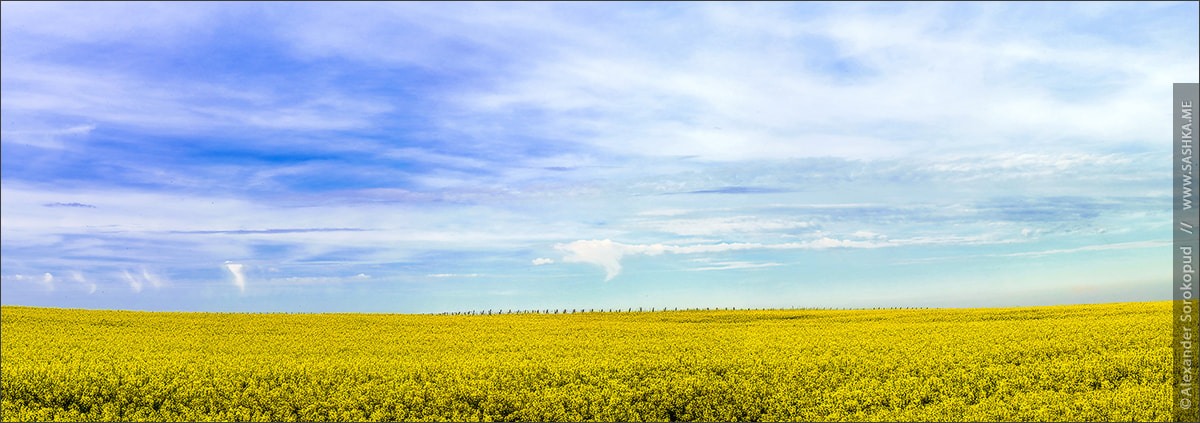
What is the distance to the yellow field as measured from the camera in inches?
537

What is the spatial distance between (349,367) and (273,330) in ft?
44.7

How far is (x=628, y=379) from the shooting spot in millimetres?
15211

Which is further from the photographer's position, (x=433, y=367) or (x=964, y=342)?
(x=964, y=342)

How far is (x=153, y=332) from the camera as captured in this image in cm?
2695

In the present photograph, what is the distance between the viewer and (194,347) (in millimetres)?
22656

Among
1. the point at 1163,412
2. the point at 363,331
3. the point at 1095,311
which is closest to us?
the point at 1163,412

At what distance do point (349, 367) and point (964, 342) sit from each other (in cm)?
1712

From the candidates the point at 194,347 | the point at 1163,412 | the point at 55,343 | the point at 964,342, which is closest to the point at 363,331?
the point at 194,347

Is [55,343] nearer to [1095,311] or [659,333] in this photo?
[659,333]

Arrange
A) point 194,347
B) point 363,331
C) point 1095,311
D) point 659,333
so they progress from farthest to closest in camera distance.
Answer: point 1095,311 → point 363,331 → point 659,333 → point 194,347

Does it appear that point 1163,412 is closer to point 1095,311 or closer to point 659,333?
point 659,333

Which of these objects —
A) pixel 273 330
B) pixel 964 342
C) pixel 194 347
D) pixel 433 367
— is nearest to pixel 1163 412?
pixel 964 342

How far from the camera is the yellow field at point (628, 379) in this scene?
13.6 metres

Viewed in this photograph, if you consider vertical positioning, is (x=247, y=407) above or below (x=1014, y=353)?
below
